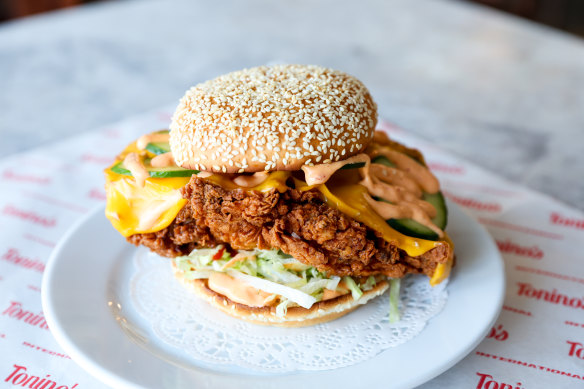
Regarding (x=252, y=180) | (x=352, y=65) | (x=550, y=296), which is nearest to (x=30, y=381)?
(x=252, y=180)

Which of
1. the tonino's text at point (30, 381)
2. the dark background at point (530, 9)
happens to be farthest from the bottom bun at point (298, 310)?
the dark background at point (530, 9)

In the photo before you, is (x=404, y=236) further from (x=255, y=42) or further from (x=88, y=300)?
(x=255, y=42)

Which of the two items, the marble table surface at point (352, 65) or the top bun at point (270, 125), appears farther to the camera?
the marble table surface at point (352, 65)

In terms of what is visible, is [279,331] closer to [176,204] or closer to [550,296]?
[176,204]

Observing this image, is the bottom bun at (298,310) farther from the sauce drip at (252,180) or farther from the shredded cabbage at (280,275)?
the sauce drip at (252,180)

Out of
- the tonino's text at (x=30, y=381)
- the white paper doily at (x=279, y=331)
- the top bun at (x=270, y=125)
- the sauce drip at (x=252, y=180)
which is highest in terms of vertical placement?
the top bun at (x=270, y=125)

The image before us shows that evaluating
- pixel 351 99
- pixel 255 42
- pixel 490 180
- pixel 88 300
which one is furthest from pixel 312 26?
pixel 88 300
